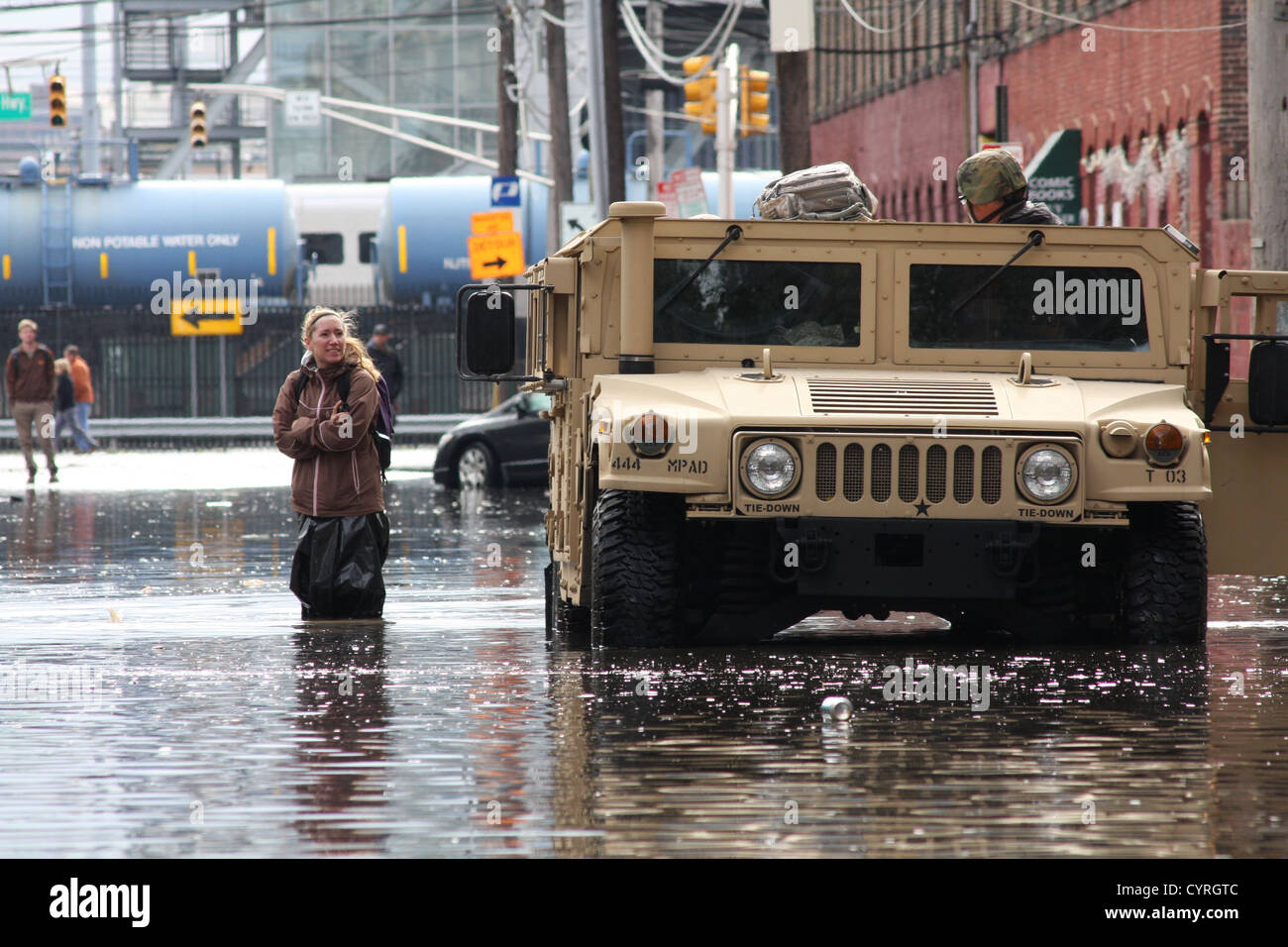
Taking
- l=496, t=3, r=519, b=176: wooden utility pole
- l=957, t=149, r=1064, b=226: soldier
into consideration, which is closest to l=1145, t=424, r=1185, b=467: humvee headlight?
l=957, t=149, r=1064, b=226: soldier

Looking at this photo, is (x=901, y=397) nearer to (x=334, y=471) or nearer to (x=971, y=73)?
(x=334, y=471)

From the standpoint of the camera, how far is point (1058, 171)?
27750mm

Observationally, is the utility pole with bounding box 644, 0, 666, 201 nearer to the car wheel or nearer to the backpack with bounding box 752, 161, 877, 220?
the car wheel

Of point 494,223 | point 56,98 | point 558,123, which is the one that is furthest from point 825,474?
point 56,98

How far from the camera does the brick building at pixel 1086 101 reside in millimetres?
31344

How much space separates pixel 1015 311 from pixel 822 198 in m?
1.13

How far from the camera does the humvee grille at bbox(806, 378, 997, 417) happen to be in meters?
10.0

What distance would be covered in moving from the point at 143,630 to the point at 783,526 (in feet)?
13.0

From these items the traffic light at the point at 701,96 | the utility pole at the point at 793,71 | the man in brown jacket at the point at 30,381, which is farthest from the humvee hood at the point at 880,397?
the traffic light at the point at 701,96

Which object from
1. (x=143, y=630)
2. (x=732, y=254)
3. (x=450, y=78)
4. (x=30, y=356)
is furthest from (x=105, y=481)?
(x=450, y=78)

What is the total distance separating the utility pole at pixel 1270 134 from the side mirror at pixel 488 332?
7.77 meters
